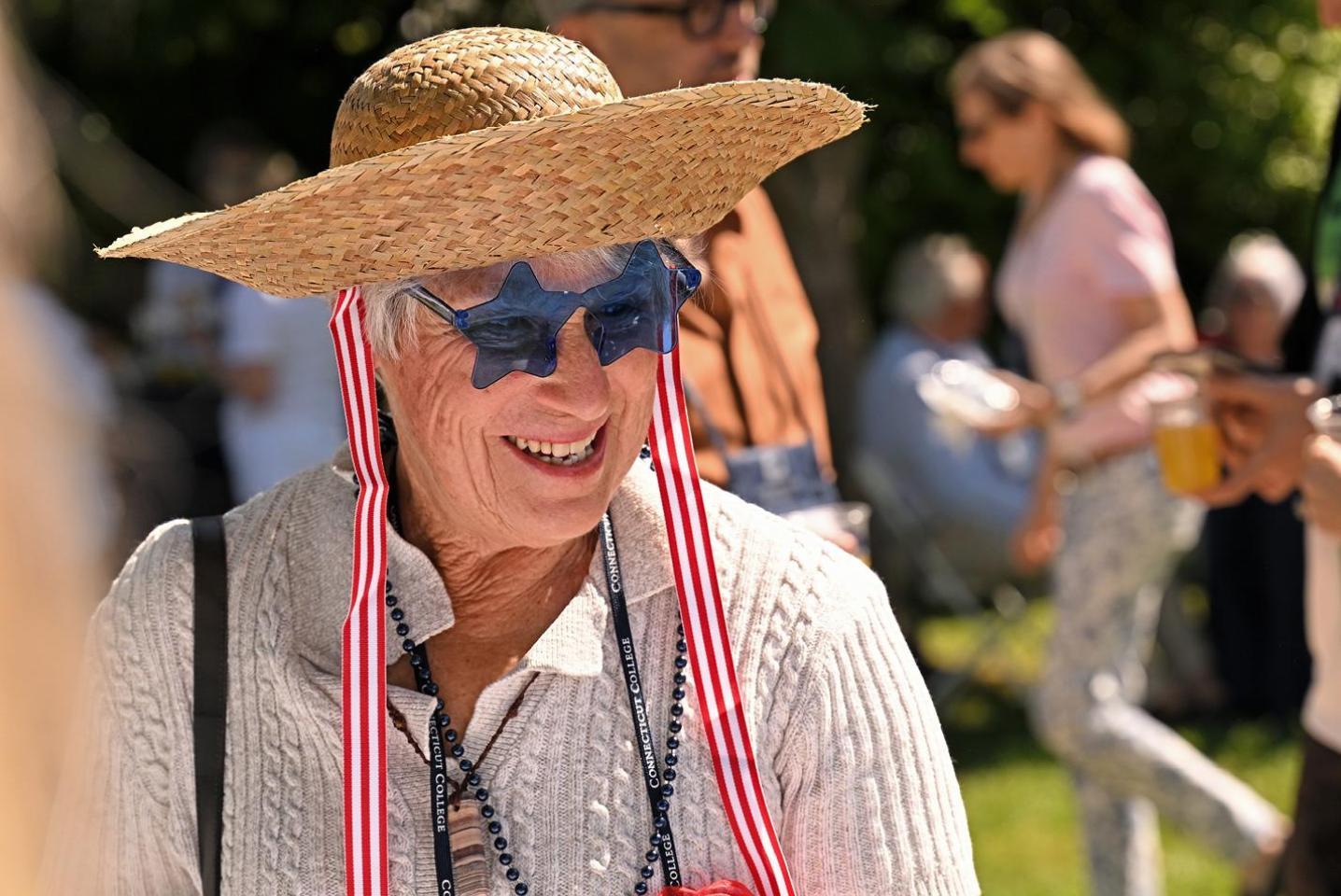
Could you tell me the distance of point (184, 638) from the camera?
2.10 meters

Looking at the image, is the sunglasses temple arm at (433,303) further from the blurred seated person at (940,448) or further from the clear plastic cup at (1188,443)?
the blurred seated person at (940,448)

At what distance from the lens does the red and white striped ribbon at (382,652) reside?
1938 mm

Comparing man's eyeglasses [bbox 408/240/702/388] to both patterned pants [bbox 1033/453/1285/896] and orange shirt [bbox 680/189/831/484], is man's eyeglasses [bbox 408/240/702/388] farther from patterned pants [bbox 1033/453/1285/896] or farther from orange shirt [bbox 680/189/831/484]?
patterned pants [bbox 1033/453/1285/896]

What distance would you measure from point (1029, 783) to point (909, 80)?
410 cm

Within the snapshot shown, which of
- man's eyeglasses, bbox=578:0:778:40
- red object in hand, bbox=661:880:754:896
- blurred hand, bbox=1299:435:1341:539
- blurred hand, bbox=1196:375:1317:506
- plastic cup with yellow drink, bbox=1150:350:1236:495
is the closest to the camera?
red object in hand, bbox=661:880:754:896

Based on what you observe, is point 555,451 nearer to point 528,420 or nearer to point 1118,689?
point 528,420

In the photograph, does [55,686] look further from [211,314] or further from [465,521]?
[211,314]

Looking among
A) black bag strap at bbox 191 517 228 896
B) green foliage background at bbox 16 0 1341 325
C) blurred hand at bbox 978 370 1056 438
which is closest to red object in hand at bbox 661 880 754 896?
black bag strap at bbox 191 517 228 896

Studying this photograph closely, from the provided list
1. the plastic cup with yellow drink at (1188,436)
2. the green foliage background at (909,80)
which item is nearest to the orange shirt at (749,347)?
the plastic cup with yellow drink at (1188,436)

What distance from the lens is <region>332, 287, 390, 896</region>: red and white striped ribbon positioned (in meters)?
1.93

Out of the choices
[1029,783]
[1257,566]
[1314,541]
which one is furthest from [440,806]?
[1257,566]

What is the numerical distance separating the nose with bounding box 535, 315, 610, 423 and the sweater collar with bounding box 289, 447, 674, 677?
0.23 metres

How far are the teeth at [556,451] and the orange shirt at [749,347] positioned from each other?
A: 0.98 m

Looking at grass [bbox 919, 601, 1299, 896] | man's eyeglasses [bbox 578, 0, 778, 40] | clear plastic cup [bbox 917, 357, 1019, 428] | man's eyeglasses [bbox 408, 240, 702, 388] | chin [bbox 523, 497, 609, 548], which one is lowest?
grass [bbox 919, 601, 1299, 896]
